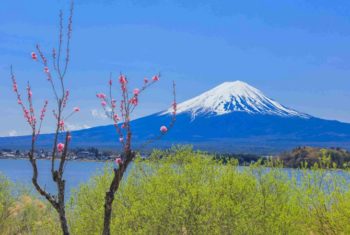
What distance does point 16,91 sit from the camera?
10391 millimetres

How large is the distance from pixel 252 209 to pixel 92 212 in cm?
768

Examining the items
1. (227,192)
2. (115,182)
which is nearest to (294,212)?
(227,192)

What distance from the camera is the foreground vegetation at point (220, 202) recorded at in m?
20.8

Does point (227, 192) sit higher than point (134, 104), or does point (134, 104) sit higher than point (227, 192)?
point (134, 104)

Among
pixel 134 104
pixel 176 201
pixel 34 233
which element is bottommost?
pixel 34 233

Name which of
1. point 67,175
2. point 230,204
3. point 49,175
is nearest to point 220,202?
point 230,204

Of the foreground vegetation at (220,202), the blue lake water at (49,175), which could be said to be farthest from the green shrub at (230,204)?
the blue lake water at (49,175)

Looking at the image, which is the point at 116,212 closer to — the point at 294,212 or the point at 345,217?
the point at 294,212

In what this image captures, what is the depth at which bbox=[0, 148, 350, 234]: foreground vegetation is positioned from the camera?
20750mm

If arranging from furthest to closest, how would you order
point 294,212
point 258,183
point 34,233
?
point 34,233, point 258,183, point 294,212

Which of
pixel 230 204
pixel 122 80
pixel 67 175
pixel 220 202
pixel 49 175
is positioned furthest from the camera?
pixel 49 175

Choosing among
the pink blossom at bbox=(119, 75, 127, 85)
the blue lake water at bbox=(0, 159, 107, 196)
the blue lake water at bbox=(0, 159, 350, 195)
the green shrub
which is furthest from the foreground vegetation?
the pink blossom at bbox=(119, 75, 127, 85)

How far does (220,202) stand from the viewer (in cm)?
2089

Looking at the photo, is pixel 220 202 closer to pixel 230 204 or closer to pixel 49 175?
pixel 230 204
